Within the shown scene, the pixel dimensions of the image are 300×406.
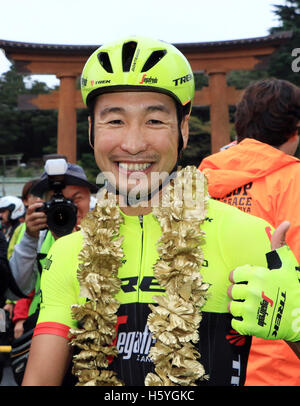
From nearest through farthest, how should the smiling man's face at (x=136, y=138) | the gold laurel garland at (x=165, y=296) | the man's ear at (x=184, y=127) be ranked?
1. the gold laurel garland at (x=165, y=296)
2. the smiling man's face at (x=136, y=138)
3. the man's ear at (x=184, y=127)

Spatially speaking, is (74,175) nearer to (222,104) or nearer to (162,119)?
(162,119)

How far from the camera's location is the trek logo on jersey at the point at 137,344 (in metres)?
1.77

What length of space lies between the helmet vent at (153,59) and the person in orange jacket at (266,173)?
81 centimetres

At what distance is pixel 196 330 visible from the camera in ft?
5.70

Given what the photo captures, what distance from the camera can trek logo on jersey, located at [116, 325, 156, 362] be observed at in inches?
69.8

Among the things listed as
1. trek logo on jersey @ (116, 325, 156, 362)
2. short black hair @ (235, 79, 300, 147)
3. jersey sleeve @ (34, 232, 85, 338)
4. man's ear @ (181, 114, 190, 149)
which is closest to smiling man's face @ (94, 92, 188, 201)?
man's ear @ (181, 114, 190, 149)

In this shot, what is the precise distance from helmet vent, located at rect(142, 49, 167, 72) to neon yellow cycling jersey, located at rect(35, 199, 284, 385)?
662mm

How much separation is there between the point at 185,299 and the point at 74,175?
6.66 feet

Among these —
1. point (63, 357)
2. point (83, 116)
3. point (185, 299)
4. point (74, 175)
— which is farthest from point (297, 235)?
point (83, 116)

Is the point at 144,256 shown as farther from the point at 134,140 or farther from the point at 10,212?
the point at 10,212

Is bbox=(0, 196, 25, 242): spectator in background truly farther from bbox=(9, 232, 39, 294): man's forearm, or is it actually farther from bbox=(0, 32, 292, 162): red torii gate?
bbox=(0, 32, 292, 162): red torii gate

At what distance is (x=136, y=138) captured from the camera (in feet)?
6.29

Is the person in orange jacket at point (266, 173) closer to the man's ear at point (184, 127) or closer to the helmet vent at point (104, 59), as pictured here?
the man's ear at point (184, 127)

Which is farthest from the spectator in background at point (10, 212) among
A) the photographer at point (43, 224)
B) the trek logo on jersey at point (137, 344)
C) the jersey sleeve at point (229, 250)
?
the jersey sleeve at point (229, 250)
